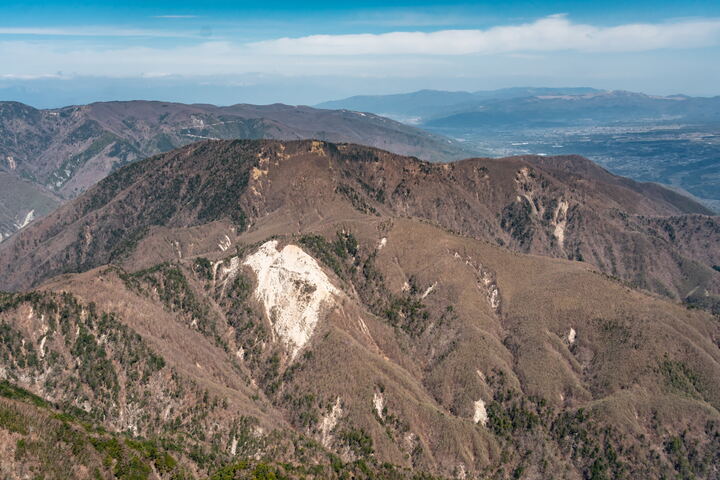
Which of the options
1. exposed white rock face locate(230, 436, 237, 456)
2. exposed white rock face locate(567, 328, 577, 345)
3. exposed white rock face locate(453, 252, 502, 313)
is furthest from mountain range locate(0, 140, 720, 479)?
exposed white rock face locate(567, 328, 577, 345)

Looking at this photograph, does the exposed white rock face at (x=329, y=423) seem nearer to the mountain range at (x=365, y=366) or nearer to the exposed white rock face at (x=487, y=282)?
the mountain range at (x=365, y=366)

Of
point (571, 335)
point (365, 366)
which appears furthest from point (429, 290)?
point (571, 335)

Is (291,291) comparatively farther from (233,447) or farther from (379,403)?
(233,447)

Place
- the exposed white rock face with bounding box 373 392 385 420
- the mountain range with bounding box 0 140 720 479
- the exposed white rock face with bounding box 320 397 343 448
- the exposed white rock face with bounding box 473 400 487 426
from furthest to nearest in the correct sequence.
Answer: the exposed white rock face with bounding box 473 400 487 426
the exposed white rock face with bounding box 373 392 385 420
the exposed white rock face with bounding box 320 397 343 448
the mountain range with bounding box 0 140 720 479

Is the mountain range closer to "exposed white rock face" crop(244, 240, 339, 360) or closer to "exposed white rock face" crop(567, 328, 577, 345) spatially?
"exposed white rock face" crop(244, 240, 339, 360)

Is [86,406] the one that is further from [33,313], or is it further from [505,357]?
[505,357]

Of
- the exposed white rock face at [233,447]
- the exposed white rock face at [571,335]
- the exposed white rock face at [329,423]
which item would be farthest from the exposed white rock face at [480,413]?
the exposed white rock face at [233,447]
